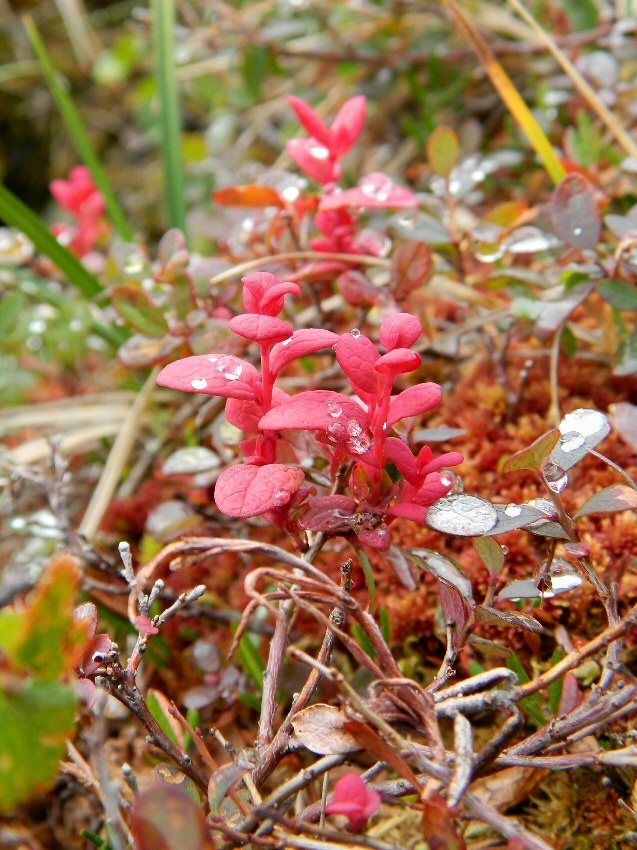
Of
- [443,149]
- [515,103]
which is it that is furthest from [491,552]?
[515,103]

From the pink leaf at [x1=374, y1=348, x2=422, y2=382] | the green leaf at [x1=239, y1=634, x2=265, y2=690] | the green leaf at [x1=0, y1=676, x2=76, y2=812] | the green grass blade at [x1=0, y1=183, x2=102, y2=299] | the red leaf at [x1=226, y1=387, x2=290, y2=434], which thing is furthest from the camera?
the green grass blade at [x1=0, y1=183, x2=102, y2=299]

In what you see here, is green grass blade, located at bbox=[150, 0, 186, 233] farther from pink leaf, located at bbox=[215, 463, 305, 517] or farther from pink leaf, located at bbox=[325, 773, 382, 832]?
pink leaf, located at bbox=[325, 773, 382, 832]

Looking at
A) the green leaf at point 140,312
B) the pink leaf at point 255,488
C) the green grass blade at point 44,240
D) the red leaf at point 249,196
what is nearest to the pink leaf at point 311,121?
the red leaf at point 249,196

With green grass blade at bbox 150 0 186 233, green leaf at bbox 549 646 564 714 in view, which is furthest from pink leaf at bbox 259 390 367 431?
green grass blade at bbox 150 0 186 233

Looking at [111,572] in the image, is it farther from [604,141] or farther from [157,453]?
[604,141]

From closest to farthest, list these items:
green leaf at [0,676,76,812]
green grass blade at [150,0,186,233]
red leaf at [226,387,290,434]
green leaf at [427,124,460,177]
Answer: green leaf at [0,676,76,812]
red leaf at [226,387,290,434]
green leaf at [427,124,460,177]
green grass blade at [150,0,186,233]

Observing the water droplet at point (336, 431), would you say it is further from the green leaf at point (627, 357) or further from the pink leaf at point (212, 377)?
the green leaf at point (627, 357)

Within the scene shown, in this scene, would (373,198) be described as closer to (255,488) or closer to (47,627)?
(255,488)
